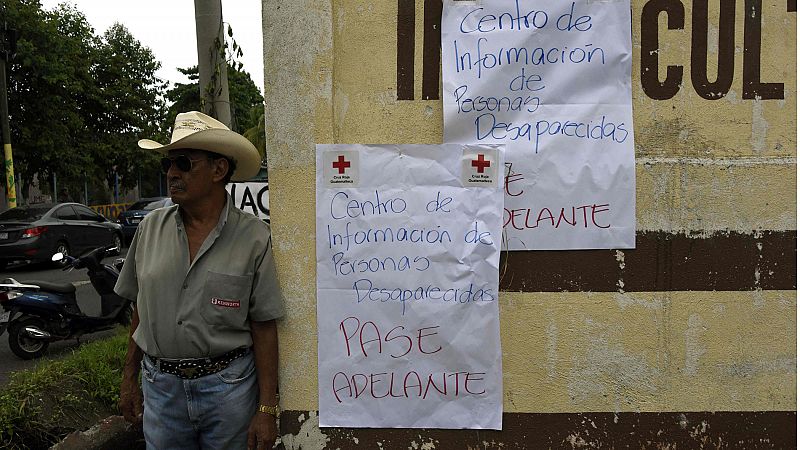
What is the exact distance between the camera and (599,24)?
274cm

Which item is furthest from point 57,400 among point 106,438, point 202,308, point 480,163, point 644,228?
point 644,228

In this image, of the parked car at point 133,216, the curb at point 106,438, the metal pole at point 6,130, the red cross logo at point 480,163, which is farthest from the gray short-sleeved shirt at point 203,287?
the parked car at point 133,216

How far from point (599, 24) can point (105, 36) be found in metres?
31.4

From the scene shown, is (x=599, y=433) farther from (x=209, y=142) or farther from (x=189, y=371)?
(x=209, y=142)

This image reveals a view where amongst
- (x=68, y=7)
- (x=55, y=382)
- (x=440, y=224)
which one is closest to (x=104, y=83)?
(x=68, y=7)

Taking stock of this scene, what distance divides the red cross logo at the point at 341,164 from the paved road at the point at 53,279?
4.30 m

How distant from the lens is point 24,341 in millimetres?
6230

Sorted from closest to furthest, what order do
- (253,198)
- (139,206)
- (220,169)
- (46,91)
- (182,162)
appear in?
(182,162) → (220,169) → (253,198) → (139,206) → (46,91)

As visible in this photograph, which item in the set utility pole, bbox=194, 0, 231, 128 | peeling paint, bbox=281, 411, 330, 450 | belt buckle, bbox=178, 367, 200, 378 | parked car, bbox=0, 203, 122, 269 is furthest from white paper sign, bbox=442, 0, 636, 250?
parked car, bbox=0, 203, 122, 269

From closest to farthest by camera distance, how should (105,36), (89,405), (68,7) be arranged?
(89,405) → (68,7) → (105,36)

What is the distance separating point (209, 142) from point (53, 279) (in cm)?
1037

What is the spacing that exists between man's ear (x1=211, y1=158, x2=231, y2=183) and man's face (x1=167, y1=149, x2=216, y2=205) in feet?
0.11

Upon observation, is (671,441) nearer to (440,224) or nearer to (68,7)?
(440,224)

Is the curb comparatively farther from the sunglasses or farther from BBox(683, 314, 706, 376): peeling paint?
BBox(683, 314, 706, 376): peeling paint
